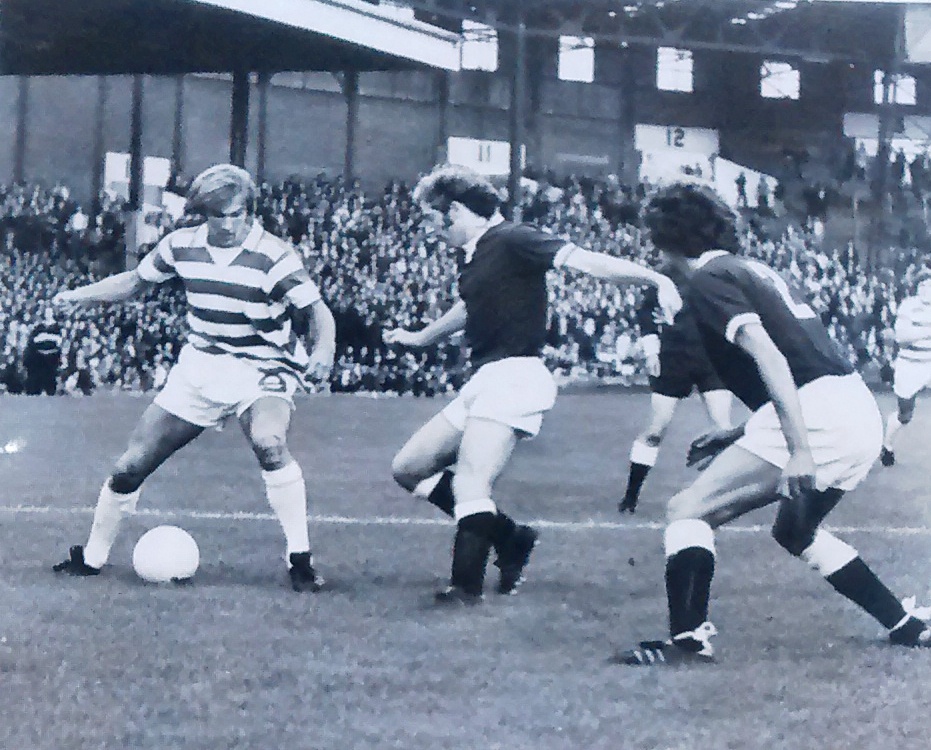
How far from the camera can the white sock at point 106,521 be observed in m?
4.27

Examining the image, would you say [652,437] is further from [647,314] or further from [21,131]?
[21,131]

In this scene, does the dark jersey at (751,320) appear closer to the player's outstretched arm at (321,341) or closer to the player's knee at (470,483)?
the player's knee at (470,483)

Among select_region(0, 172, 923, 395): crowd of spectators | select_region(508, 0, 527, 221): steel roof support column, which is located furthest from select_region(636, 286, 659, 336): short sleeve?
select_region(508, 0, 527, 221): steel roof support column

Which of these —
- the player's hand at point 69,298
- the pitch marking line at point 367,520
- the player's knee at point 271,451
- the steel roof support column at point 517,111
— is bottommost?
the pitch marking line at point 367,520

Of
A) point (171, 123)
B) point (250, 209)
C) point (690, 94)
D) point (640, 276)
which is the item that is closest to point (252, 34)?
point (171, 123)

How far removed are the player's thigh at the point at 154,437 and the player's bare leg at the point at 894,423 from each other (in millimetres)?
3805

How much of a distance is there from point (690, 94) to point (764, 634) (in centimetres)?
523

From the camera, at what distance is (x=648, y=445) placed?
609 cm

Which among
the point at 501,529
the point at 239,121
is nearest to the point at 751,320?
the point at 501,529

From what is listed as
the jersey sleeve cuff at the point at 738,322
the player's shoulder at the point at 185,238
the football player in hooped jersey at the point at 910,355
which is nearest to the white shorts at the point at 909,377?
the football player in hooped jersey at the point at 910,355

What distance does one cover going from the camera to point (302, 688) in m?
3.00

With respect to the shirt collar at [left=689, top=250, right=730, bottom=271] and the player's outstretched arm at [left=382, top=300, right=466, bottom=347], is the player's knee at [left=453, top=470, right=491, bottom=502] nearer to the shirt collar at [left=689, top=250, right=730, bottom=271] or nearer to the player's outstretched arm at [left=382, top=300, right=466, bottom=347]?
the player's outstretched arm at [left=382, top=300, right=466, bottom=347]

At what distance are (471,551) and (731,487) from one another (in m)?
1.06

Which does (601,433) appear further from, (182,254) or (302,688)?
(302,688)
